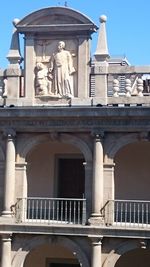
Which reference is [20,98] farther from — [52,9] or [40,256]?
[40,256]

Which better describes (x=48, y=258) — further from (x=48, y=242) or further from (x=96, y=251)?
(x=96, y=251)

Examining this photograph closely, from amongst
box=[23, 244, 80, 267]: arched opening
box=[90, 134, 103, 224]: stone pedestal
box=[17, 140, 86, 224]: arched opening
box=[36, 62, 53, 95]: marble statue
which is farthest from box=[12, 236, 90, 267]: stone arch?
box=[36, 62, 53, 95]: marble statue

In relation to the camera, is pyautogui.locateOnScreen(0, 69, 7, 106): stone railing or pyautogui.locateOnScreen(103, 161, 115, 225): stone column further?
pyautogui.locateOnScreen(0, 69, 7, 106): stone railing

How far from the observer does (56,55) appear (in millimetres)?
21125

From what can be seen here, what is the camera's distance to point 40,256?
77.5 ft

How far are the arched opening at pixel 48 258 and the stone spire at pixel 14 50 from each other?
6.75 metres

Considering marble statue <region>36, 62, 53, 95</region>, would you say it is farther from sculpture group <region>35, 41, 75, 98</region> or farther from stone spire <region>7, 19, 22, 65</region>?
stone spire <region>7, 19, 22, 65</region>

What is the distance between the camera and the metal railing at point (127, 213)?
66.9 feet

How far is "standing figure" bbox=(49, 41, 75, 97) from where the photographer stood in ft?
68.9

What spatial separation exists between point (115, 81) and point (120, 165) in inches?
136

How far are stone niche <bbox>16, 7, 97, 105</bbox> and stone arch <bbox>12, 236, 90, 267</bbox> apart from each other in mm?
4280

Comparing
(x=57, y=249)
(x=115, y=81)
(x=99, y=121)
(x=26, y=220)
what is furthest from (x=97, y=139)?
(x=57, y=249)

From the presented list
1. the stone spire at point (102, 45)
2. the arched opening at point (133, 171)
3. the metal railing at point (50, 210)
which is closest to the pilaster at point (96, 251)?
the metal railing at point (50, 210)

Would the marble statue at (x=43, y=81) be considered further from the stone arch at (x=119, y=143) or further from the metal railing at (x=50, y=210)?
the metal railing at (x=50, y=210)
